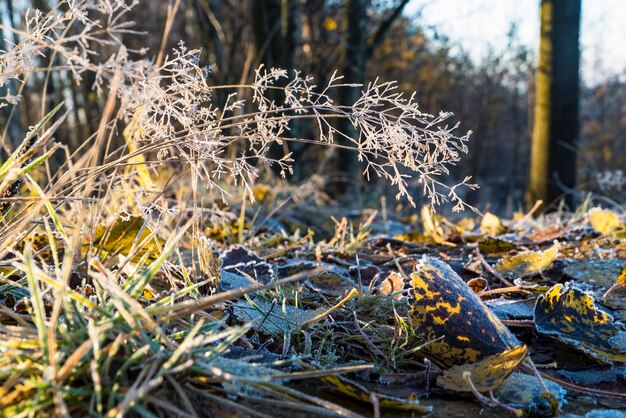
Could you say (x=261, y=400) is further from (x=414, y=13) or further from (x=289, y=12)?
(x=414, y=13)

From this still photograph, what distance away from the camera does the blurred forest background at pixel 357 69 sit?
664cm

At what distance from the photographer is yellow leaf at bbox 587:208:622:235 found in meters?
2.42

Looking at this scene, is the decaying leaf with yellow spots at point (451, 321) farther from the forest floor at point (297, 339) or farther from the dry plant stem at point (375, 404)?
the dry plant stem at point (375, 404)

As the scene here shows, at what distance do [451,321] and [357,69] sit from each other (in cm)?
656

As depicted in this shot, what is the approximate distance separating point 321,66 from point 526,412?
27.8ft

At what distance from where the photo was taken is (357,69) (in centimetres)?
744

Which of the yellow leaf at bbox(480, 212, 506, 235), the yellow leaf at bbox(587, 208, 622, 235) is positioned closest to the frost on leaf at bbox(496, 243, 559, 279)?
the yellow leaf at bbox(587, 208, 622, 235)

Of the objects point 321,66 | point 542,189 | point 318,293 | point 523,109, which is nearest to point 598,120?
point 523,109

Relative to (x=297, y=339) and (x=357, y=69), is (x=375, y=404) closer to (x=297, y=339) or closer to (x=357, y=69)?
(x=297, y=339)

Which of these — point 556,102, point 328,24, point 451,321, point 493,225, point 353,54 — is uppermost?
point 328,24

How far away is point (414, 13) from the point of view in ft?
34.8

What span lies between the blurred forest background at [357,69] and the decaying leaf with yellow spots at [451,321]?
2.39 feet

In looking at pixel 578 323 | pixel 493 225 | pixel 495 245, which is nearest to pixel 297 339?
pixel 578 323

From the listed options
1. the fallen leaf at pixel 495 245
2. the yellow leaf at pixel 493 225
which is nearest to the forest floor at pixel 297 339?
the fallen leaf at pixel 495 245
